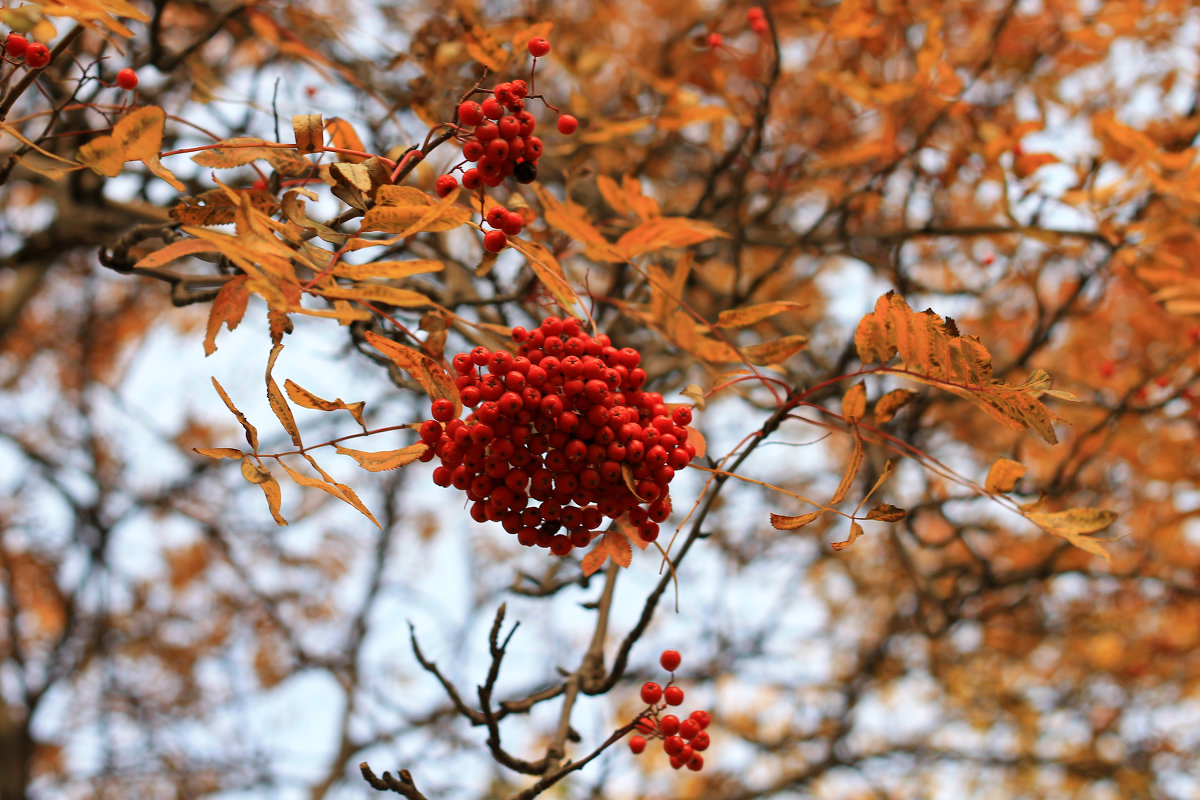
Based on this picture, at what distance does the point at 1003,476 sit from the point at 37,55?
209cm

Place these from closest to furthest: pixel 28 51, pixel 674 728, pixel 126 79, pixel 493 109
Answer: pixel 493 109 < pixel 28 51 < pixel 674 728 < pixel 126 79

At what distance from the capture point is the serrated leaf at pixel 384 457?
1.39m

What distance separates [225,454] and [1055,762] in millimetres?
5133

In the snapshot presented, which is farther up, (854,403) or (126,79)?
(126,79)

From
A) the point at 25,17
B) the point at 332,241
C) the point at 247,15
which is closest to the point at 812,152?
the point at 247,15

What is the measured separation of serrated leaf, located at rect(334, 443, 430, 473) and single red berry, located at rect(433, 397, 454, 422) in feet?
0.22

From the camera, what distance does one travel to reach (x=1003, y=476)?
5.56 ft

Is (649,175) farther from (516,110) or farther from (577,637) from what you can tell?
(577,637)

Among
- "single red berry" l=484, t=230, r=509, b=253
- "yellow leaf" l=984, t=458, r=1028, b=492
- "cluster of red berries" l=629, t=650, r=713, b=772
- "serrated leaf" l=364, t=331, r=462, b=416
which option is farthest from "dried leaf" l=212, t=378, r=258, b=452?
"yellow leaf" l=984, t=458, r=1028, b=492

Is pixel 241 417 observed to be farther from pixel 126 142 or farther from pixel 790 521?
pixel 790 521

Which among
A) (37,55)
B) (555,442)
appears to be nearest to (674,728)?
(555,442)

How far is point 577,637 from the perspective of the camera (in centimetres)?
610

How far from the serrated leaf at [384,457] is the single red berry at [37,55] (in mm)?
941

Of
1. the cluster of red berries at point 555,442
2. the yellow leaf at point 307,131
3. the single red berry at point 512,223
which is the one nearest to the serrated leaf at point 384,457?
the cluster of red berries at point 555,442
